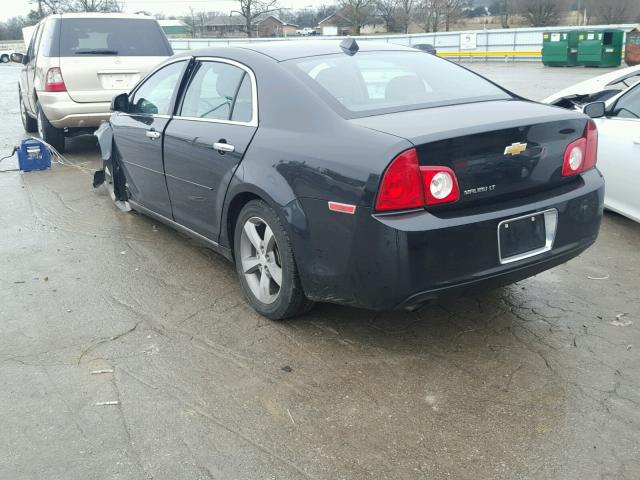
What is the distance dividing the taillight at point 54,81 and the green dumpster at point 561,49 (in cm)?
2409

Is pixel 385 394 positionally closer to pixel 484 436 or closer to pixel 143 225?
pixel 484 436

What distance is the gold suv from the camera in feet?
29.3

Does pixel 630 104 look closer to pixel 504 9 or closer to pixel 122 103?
pixel 122 103

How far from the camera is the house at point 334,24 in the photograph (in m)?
55.1

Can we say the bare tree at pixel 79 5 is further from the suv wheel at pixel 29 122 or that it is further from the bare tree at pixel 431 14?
the suv wheel at pixel 29 122

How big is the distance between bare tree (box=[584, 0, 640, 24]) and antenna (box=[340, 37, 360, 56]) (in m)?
44.6

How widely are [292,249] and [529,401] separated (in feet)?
4.76

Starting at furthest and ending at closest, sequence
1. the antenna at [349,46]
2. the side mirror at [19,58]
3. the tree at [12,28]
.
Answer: the tree at [12,28] < the side mirror at [19,58] < the antenna at [349,46]

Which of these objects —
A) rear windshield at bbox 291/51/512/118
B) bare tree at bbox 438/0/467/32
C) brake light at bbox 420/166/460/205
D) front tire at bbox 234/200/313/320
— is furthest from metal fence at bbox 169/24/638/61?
brake light at bbox 420/166/460/205

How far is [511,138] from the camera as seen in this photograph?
10.9ft

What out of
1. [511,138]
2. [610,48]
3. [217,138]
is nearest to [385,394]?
[511,138]

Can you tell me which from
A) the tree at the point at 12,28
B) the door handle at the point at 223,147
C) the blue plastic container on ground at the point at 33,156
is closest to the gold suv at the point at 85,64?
the blue plastic container on ground at the point at 33,156

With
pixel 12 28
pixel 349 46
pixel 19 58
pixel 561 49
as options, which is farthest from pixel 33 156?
pixel 12 28

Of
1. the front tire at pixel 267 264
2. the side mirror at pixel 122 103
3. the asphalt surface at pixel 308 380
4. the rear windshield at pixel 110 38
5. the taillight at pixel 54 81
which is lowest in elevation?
the asphalt surface at pixel 308 380
